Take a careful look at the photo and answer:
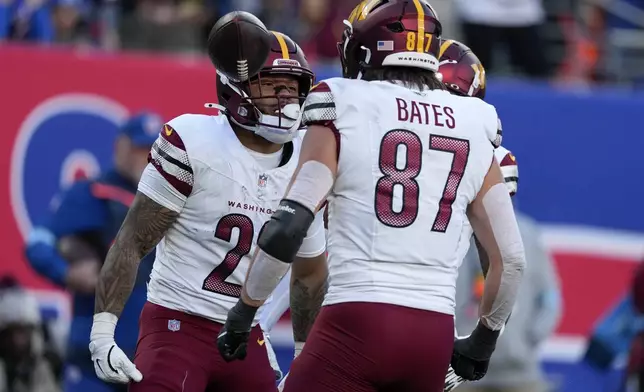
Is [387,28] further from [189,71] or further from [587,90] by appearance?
[587,90]

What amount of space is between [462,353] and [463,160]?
72cm

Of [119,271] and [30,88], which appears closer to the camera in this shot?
[119,271]

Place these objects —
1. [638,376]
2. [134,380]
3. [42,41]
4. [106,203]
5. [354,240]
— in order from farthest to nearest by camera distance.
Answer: [42,41] → [638,376] → [106,203] → [134,380] → [354,240]

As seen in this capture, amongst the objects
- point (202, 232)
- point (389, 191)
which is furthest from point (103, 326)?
point (389, 191)

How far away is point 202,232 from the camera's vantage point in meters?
5.07

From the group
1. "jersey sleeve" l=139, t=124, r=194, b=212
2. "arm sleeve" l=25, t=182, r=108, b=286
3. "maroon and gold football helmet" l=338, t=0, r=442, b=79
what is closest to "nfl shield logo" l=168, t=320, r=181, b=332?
"jersey sleeve" l=139, t=124, r=194, b=212

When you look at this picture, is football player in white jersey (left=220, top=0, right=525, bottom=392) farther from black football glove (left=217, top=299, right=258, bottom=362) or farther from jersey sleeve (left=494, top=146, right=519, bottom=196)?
jersey sleeve (left=494, top=146, right=519, bottom=196)

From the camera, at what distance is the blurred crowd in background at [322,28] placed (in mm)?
9695

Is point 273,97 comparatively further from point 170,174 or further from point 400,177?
point 400,177

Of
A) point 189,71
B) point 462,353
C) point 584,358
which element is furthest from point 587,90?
point 462,353

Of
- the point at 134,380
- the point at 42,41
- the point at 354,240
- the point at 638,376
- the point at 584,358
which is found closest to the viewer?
the point at 354,240

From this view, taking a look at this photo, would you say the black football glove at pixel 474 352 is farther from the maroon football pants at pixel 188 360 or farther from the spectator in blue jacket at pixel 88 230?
the spectator in blue jacket at pixel 88 230

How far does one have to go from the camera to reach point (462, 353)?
16.3 ft

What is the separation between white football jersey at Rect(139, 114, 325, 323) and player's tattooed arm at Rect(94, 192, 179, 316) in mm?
51
